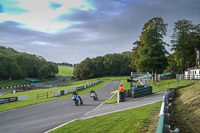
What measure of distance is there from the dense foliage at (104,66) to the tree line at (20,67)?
71.8 feet

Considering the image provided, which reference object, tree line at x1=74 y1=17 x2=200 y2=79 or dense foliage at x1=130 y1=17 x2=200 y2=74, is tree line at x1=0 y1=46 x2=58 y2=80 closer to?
tree line at x1=74 y1=17 x2=200 y2=79

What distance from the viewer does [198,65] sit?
36281 mm

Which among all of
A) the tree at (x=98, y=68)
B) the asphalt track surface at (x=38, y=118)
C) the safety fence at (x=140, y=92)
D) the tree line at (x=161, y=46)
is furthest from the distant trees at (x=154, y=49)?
the tree at (x=98, y=68)

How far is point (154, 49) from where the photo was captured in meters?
40.1

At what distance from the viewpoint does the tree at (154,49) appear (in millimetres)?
39594

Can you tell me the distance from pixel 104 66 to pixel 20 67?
52.8 metres

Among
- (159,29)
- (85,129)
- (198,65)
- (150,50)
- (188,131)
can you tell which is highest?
(159,29)

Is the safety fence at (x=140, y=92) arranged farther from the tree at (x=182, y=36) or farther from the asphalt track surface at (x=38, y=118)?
the tree at (x=182, y=36)

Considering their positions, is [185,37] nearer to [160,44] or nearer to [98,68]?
[160,44]

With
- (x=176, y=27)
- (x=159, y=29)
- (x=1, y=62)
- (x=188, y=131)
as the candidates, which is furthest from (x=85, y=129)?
(x=1, y=62)

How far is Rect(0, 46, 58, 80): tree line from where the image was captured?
291ft

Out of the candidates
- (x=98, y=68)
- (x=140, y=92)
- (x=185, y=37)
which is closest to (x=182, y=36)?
(x=185, y=37)

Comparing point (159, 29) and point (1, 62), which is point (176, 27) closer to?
point (159, 29)

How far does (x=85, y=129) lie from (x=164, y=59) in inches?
1413
